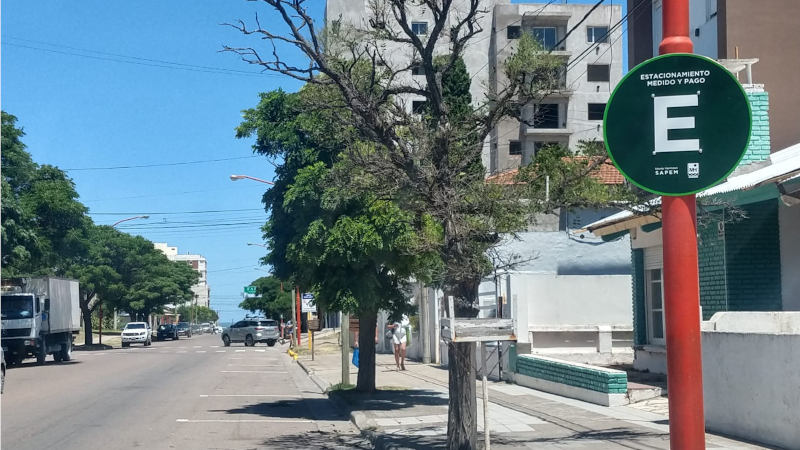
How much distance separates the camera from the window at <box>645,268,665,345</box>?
56.9 feet

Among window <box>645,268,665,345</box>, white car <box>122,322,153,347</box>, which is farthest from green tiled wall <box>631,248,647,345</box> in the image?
white car <box>122,322,153,347</box>

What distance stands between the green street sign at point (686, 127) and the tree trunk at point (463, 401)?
5.28 metres

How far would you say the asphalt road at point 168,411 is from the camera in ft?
41.3

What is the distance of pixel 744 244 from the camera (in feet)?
44.0

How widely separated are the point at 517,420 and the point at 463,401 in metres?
3.80

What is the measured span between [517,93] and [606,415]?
18.2ft

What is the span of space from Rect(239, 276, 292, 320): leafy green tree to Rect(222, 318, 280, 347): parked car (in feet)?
98.6

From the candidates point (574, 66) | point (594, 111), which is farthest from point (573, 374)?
point (594, 111)

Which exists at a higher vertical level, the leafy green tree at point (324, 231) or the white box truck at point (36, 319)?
the leafy green tree at point (324, 231)

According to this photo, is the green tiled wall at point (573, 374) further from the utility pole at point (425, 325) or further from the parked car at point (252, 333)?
the parked car at point (252, 333)

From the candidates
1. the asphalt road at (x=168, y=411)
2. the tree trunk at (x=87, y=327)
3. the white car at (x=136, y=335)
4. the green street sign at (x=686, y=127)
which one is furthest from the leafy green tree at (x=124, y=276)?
the green street sign at (x=686, y=127)

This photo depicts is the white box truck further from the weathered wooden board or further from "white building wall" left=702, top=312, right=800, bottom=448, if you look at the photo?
"white building wall" left=702, top=312, right=800, bottom=448

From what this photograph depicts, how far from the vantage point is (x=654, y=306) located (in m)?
17.7

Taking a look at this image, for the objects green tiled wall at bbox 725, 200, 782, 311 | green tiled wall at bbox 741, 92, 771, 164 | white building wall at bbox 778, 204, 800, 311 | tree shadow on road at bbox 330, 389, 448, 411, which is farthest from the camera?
tree shadow on road at bbox 330, 389, 448, 411
